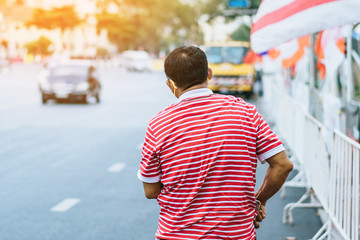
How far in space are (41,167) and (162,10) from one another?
88.1 metres

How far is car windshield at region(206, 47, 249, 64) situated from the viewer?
89.8ft

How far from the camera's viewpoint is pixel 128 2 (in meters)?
107

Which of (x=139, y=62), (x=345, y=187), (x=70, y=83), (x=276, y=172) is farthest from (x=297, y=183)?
(x=139, y=62)

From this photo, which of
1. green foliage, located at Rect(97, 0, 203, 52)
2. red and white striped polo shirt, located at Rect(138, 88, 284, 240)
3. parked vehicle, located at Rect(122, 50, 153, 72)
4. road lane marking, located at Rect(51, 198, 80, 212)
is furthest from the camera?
green foliage, located at Rect(97, 0, 203, 52)

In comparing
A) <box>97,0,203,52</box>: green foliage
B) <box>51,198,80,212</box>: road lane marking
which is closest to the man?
<box>51,198,80,212</box>: road lane marking

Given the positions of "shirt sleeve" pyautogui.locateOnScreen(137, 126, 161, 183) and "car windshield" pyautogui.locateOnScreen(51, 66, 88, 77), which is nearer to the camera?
"shirt sleeve" pyautogui.locateOnScreen(137, 126, 161, 183)

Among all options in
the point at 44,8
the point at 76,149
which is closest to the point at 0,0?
the point at 44,8

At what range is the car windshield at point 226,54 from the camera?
27.4m

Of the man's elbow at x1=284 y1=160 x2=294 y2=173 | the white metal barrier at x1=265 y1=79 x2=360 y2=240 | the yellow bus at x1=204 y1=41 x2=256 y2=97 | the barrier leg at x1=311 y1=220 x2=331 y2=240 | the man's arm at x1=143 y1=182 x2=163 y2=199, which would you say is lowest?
the yellow bus at x1=204 y1=41 x2=256 y2=97

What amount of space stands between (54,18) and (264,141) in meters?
86.5

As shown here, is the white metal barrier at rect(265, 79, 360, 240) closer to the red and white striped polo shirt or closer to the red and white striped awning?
the red and white striped awning

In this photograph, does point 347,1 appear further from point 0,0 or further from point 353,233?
point 0,0

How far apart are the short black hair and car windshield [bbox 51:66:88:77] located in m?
21.3

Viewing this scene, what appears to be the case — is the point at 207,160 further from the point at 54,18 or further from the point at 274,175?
the point at 54,18
